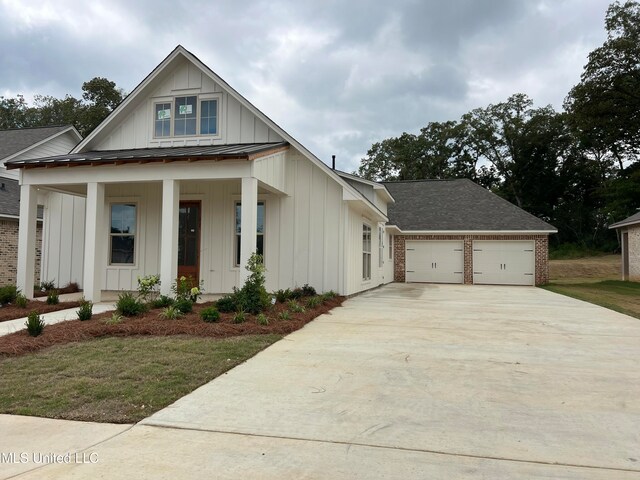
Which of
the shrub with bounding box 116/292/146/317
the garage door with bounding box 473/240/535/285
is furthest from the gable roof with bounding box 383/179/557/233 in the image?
the shrub with bounding box 116/292/146/317

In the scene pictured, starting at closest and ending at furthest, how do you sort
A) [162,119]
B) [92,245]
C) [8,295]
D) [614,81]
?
[8,295] → [92,245] → [162,119] → [614,81]

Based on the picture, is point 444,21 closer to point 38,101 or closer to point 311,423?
point 311,423

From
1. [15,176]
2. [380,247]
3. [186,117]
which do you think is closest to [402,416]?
[186,117]

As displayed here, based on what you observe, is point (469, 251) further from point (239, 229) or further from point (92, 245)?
point (92, 245)

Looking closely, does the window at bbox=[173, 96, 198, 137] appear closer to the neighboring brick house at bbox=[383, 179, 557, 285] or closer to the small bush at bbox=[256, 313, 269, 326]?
the small bush at bbox=[256, 313, 269, 326]

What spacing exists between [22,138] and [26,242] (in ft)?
42.4

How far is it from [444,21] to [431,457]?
533 inches

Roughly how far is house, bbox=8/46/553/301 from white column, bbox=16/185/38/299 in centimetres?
2

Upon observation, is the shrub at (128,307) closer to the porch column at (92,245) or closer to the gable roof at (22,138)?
the porch column at (92,245)

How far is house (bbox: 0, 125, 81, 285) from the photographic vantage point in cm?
1441

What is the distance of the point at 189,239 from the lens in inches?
468

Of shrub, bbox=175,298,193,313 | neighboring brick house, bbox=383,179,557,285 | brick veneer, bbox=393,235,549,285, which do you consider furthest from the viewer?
neighboring brick house, bbox=383,179,557,285

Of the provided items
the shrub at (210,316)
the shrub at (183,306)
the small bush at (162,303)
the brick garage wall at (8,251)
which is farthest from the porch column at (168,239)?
the brick garage wall at (8,251)

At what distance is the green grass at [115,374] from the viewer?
3758mm
